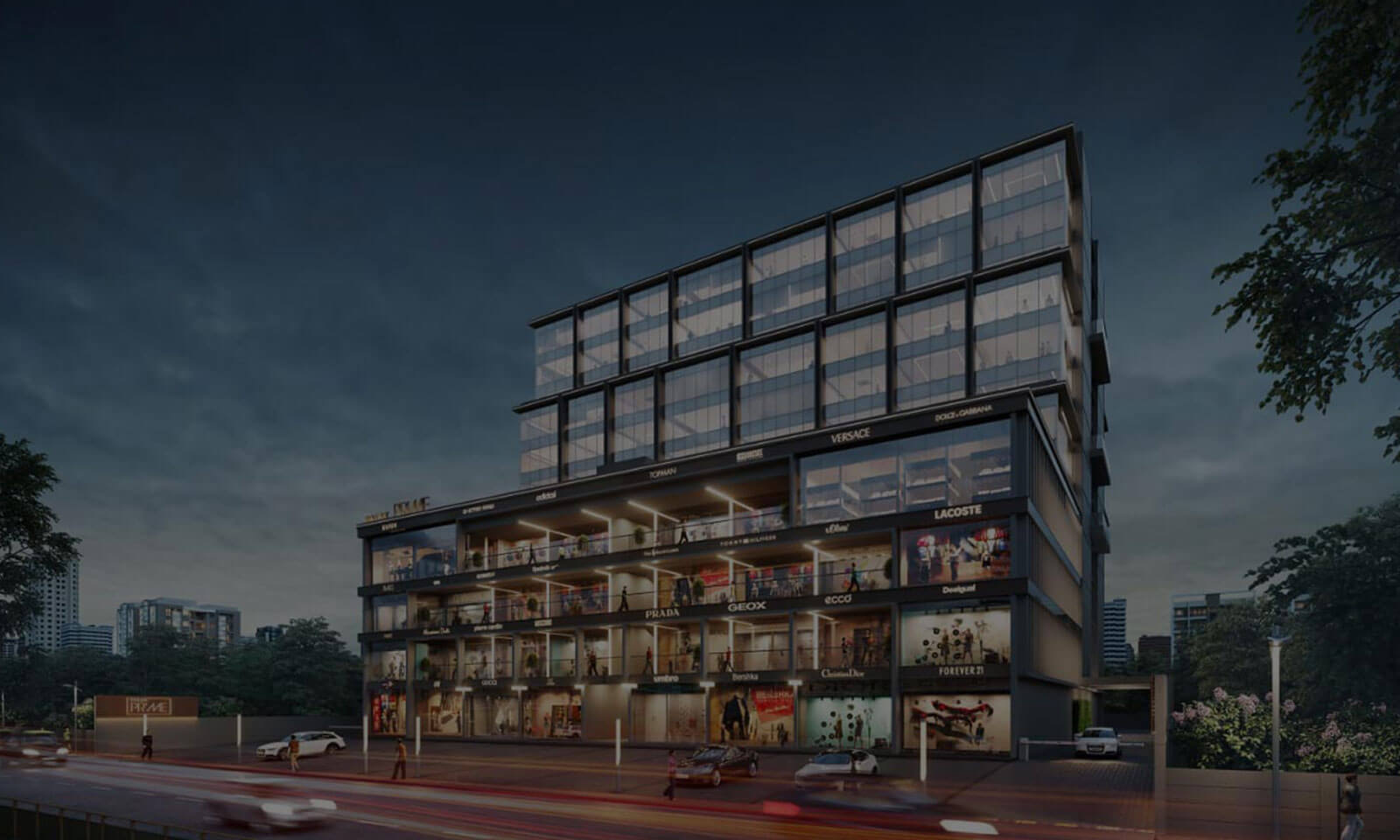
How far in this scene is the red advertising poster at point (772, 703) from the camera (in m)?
52.2

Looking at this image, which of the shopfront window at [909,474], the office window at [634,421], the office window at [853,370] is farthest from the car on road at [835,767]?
the office window at [634,421]

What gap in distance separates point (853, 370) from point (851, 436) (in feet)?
61.7

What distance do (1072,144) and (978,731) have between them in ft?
131

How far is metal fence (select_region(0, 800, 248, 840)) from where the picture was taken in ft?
65.7

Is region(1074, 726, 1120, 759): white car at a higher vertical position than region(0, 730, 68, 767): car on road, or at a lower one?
higher

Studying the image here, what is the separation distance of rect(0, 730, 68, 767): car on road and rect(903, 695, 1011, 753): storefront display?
45969mm

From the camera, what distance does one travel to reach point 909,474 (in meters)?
49.5

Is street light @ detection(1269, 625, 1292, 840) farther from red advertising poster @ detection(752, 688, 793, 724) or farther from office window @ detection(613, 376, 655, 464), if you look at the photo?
office window @ detection(613, 376, 655, 464)

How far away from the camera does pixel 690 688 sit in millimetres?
56531

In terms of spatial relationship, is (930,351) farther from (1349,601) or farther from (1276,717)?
(1276,717)

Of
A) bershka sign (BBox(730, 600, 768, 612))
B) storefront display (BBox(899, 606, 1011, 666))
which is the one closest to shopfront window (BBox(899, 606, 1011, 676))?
storefront display (BBox(899, 606, 1011, 666))

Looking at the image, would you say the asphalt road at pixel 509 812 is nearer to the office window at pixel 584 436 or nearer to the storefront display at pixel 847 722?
the storefront display at pixel 847 722

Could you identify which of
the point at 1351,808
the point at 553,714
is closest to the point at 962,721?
the point at 1351,808

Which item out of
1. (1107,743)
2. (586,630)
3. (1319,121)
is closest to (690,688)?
(586,630)
